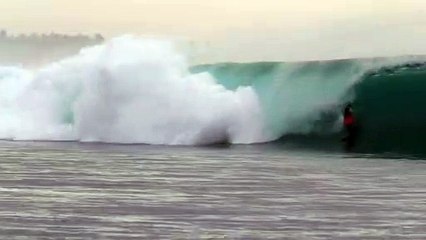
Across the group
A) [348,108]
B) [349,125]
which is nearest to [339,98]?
[348,108]

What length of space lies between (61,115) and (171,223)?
21613 millimetres

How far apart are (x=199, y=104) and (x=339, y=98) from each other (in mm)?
4177

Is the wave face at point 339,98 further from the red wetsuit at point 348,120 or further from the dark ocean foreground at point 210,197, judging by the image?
the dark ocean foreground at point 210,197

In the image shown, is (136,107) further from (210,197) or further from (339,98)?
(210,197)

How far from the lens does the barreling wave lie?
93.4ft

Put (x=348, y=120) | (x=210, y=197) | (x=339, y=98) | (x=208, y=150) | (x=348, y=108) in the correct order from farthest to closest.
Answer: (x=339, y=98), (x=348, y=108), (x=348, y=120), (x=208, y=150), (x=210, y=197)

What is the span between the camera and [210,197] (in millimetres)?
13094

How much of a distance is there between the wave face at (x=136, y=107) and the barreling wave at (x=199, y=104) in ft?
0.09

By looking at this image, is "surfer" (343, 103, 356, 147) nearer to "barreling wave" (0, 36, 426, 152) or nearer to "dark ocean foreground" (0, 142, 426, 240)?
"barreling wave" (0, 36, 426, 152)

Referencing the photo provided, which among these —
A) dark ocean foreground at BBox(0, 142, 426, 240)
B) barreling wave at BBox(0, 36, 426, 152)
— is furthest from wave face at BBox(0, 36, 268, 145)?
dark ocean foreground at BBox(0, 142, 426, 240)

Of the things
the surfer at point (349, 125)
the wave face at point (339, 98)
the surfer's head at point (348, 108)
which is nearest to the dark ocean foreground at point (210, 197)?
the surfer at point (349, 125)

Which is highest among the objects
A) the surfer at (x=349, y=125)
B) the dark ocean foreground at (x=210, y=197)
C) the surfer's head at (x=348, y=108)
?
the surfer's head at (x=348, y=108)

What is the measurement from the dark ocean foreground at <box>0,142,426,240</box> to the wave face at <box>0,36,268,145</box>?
7.62 meters

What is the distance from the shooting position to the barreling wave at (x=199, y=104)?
28.5 metres
